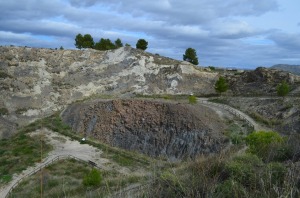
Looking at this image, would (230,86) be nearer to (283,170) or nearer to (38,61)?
(38,61)

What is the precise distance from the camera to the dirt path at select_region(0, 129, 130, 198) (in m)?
32.2

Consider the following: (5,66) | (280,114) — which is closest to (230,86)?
(280,114)

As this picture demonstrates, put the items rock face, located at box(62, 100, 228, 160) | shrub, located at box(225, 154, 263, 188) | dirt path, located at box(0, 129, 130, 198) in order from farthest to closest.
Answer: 1. rock face, located at box(62, 100, 228, 160)
2. dirt path, located at box(0, 129, 130, 198)
3. shrub, located at box(225, 154, 263, 188)

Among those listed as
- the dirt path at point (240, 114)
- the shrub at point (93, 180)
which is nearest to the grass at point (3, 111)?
the dirt path at point (240, 114)

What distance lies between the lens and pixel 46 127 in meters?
46.5

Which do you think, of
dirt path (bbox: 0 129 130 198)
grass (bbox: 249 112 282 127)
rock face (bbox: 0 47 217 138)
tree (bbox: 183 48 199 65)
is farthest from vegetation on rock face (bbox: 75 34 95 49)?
grass (bbox: 249 112 282 127)

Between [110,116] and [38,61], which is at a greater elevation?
[38,61]

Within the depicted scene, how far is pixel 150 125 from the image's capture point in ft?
138

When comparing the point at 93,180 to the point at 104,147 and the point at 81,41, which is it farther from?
the point at 81,41

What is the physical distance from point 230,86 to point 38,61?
113 feet

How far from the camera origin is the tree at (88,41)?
85.9 meters

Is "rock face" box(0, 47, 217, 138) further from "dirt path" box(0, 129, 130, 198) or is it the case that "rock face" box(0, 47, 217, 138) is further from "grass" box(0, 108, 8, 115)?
"dirt path" box(0, 129, 130, 198)

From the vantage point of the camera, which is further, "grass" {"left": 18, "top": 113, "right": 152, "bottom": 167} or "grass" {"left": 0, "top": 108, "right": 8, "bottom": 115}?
"grass" {"left": 0, "top": 108, "right": 8, "bottom": 115}

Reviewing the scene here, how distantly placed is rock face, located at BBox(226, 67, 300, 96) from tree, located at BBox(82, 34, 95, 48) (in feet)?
115
